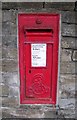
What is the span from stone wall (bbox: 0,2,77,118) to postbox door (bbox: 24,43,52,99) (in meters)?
0.17

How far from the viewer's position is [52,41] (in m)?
4.45

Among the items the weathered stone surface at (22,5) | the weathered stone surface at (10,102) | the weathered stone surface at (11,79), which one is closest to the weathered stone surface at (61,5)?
the weathered stone surface at (22,5)

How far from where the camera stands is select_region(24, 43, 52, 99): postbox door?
450 cm

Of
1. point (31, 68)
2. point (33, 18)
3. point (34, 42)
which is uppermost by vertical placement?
point (33, 18)

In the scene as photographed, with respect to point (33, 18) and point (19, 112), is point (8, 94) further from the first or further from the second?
point (33, 18)

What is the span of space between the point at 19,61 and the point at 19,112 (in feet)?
2.93

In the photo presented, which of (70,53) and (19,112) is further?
(19,112)

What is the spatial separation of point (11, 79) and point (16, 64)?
27 cm

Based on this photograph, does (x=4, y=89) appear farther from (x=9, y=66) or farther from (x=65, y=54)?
(x=65, y=54)

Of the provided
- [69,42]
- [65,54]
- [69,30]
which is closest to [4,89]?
[65,54]

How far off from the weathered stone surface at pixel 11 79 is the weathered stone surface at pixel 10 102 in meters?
0.26

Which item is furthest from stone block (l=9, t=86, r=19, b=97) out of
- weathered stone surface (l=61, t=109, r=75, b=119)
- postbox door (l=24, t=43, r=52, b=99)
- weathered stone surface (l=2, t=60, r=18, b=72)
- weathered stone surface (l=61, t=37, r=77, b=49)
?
weathered stone surface (l=61, t=37, r=77, b=49)

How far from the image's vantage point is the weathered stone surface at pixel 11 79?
4660 millimetres

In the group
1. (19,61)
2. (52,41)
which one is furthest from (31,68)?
(52,41)
